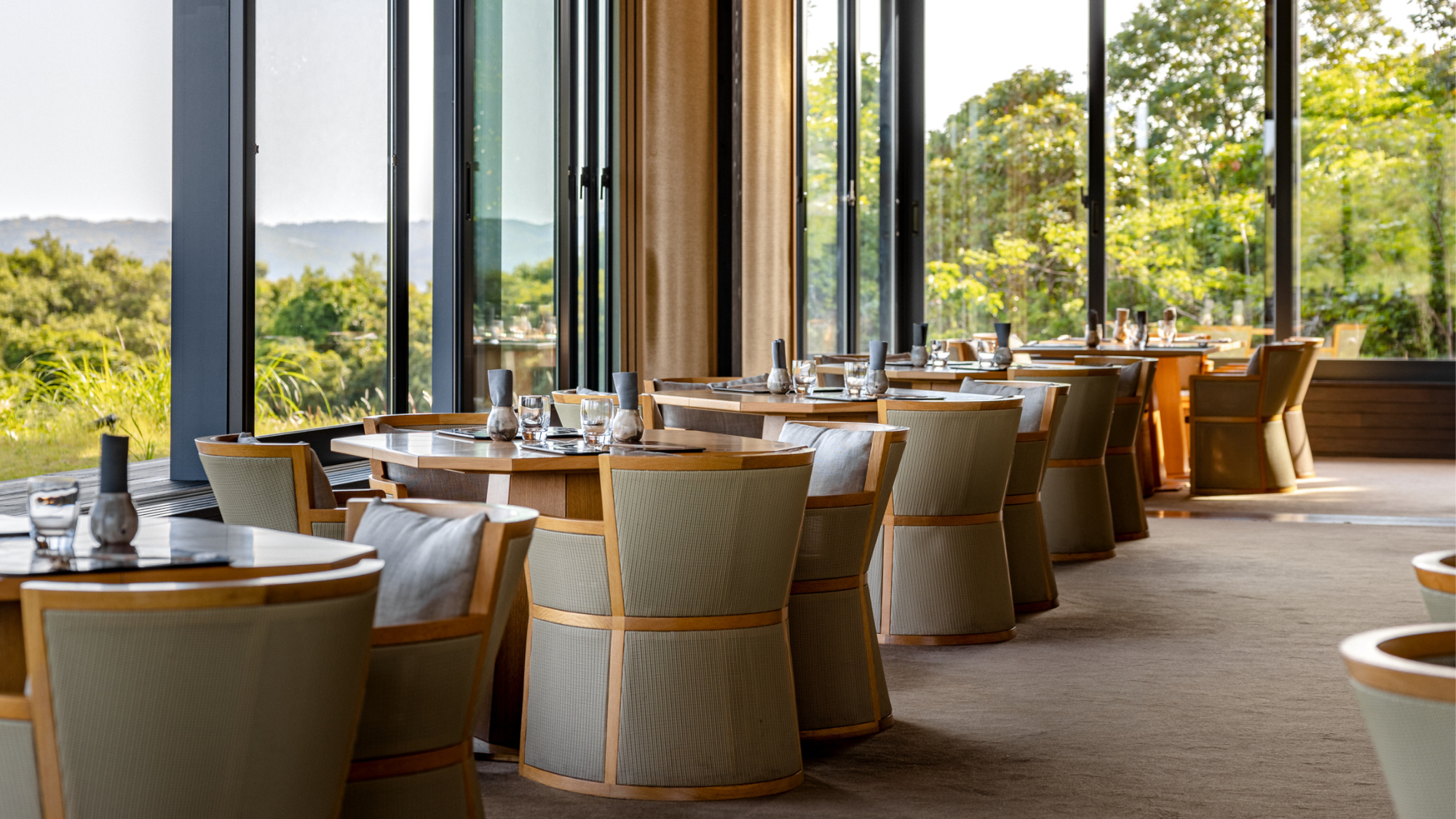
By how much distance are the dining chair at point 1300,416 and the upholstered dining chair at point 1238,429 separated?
20 cm

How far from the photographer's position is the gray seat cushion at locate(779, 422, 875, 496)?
11.5ft

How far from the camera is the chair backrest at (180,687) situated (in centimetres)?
152

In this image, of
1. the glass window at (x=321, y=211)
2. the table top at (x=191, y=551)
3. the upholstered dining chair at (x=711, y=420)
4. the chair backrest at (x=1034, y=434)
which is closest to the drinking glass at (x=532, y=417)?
the glass window at (x=321, y=211)

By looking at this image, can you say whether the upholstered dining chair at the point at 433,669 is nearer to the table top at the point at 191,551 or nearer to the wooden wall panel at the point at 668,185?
the table top at the point at 191,551

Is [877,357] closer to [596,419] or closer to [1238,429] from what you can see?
[596,419]

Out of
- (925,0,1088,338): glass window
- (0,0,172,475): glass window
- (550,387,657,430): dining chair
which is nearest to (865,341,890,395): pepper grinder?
(550,387,657,430): dining chair

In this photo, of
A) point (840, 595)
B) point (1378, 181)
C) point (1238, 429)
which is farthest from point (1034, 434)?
point (1378, 181)

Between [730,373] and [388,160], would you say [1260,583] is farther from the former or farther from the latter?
[388,160]

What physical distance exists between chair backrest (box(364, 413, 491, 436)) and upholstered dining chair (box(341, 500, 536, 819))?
2.14 meters

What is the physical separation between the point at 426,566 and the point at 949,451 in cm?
261

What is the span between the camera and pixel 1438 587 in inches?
66.5

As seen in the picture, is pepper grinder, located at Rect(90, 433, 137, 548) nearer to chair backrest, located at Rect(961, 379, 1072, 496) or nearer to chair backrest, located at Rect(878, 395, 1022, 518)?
chair backrest, located at Rect(878, 395, 1022, 518)

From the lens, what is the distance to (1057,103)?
11664mm

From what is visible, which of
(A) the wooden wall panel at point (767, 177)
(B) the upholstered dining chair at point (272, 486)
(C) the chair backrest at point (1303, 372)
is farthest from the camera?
(C) the chair backrest at point (1303, 372)
